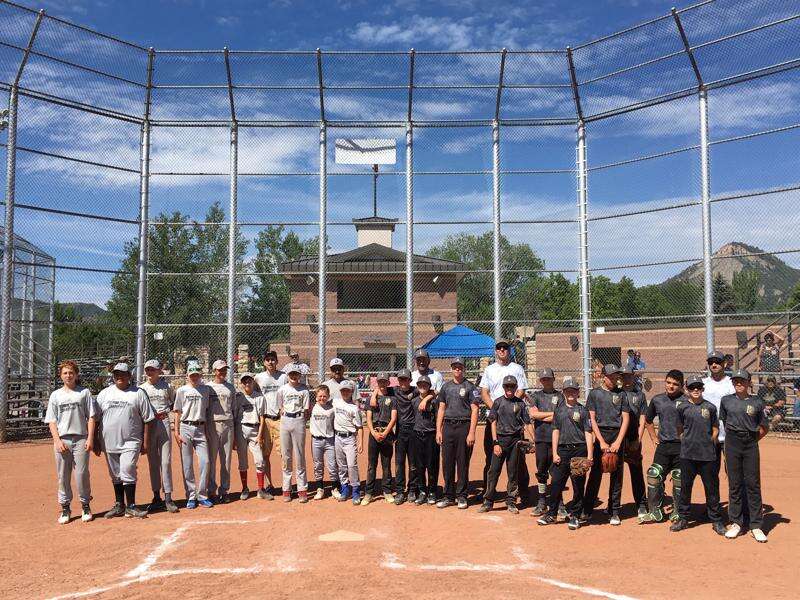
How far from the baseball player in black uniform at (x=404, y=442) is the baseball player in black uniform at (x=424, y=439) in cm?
6

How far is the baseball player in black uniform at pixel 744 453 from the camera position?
6.92 metres

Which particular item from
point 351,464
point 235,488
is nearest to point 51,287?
point 235,488

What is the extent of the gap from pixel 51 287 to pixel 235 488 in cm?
926

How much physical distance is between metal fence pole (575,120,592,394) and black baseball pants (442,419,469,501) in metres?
5.87

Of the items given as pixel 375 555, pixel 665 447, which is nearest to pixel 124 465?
pixel 375 555

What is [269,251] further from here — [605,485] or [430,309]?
[605,485]

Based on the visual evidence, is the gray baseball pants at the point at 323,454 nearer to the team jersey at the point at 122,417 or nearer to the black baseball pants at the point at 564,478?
the team jersey at the point at 122,417

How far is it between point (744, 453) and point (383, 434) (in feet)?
13.8

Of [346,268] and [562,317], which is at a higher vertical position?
[346,268]

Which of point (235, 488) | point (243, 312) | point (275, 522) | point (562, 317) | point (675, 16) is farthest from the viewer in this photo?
point (562, 317)

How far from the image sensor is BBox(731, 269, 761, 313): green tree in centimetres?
1385

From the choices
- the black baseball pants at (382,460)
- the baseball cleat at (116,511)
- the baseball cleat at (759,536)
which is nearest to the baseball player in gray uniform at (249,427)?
the black baseball pants at (382,460)

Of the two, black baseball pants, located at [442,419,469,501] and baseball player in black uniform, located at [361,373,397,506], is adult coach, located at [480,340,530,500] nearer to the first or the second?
black baseball pants, located at [442,419,469,501]

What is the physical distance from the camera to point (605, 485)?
9594 mm
